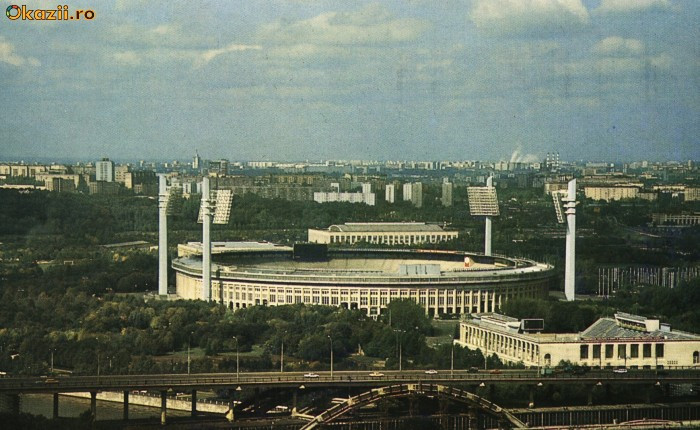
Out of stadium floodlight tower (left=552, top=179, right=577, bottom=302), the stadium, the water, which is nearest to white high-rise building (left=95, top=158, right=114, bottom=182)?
the stadium

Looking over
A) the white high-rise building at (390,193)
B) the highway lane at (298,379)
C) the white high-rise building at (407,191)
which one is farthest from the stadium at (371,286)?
the white high-rise building at (390,193)

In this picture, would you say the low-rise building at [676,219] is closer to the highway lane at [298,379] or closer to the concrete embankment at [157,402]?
the highway lane at [298,379]

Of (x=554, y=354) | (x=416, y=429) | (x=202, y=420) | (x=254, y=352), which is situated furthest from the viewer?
(x=254, y=352)

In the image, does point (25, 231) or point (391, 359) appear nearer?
point (391, 359)

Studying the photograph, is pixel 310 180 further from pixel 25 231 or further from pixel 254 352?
pixel 254 352

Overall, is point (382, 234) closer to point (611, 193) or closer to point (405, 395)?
point (611, 193)

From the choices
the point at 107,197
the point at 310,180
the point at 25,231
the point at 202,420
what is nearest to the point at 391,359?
the point at 202,420
